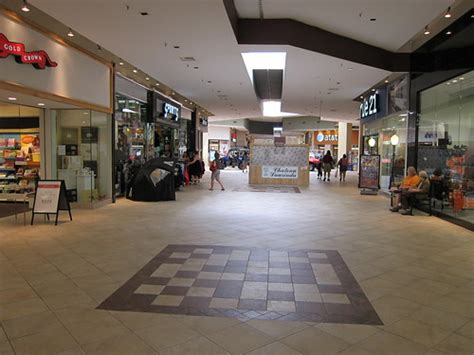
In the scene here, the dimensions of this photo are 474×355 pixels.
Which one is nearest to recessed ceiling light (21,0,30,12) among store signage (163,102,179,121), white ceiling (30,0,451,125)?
white ceiling (30,0,451,125)

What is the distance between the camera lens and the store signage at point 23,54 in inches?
228

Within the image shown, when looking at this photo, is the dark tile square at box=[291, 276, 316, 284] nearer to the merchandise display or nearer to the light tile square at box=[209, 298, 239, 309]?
the light tile square at box=[209, 298, 239, 309]

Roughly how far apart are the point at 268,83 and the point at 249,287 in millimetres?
12550

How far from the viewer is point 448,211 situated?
8.29 metres

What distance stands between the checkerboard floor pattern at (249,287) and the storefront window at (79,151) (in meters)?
4.81

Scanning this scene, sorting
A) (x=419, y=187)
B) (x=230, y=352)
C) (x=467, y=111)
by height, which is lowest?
(x=230, y=352)

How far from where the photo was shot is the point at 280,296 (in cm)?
388

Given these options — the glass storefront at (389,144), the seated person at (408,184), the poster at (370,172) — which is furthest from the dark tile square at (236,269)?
the poster at (370,172)

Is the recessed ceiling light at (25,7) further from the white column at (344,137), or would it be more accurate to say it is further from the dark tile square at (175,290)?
the white column at (344,137)

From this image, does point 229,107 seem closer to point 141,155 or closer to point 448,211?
point 141,155

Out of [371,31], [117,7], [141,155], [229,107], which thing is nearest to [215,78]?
[141,155]

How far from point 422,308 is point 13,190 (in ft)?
29.7

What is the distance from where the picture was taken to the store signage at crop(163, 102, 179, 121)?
579 inches

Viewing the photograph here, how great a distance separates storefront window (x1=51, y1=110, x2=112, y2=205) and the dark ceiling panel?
5.82 m
